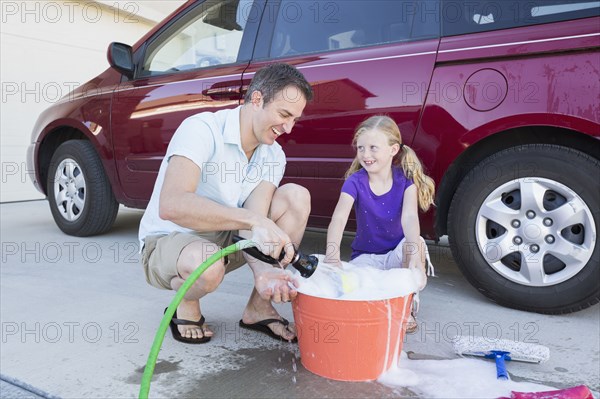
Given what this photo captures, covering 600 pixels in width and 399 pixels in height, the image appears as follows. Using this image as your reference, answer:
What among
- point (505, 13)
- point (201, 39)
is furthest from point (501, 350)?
point (201, 39)

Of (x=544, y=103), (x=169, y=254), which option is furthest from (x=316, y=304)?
(x=544, y=103)

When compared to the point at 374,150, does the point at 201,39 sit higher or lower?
higher

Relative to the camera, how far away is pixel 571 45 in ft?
6.22

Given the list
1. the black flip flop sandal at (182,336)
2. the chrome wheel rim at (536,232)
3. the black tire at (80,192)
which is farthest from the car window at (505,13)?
the black tire at (80,192)

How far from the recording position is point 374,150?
2.05 metres

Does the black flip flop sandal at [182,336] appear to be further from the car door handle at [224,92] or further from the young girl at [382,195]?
the car door handle at [224,92]

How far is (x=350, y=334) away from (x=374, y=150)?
2.77 feet

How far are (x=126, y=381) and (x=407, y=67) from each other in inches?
64.8

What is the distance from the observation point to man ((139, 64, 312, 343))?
149 cm

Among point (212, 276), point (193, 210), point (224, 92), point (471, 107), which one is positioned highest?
point (224, 92)

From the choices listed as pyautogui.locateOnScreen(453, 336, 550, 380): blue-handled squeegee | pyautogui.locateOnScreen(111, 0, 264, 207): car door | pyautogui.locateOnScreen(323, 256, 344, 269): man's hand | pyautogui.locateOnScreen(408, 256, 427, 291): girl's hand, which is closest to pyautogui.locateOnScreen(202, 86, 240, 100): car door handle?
pyautogui.locateOnScreen(111, 0, 264, 207): car door

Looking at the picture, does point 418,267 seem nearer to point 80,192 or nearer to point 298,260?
point 298,260

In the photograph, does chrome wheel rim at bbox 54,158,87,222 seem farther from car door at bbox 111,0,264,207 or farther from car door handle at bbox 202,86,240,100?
car door handle at bbox 202,86,240,100

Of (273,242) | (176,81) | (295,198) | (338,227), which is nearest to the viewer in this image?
(273,242)
